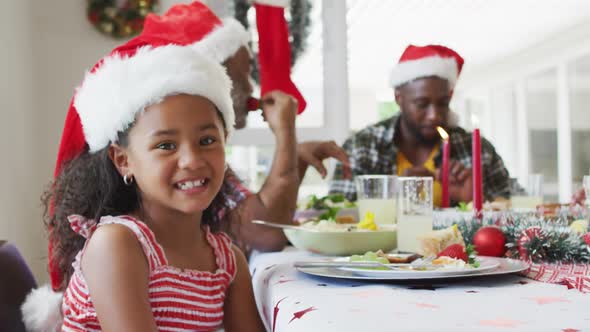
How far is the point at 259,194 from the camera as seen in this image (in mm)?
1515

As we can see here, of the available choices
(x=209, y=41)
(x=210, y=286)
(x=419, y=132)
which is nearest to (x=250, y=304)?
(x=210, y=286)

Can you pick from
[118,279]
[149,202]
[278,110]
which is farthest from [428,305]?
[278,110]

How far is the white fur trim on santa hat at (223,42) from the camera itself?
5.80 ft

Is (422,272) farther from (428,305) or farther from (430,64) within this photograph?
(430,64)

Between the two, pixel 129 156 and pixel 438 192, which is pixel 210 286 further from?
pixel 438 192

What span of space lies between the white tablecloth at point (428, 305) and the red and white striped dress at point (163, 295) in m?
0.18

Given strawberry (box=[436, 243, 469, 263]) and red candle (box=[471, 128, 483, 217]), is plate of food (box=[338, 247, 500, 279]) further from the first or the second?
red candle (box=[471, 128, 483, 217])

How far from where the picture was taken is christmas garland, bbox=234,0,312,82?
3.15 metres

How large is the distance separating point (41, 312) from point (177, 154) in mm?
366

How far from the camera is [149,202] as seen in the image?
107 centimetres

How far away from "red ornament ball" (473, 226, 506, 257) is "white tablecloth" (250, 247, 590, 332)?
17cm

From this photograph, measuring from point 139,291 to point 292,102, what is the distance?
2.70 feet

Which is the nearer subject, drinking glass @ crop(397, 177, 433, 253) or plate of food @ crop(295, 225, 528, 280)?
plate of food @ crop(295, 225, 528, 280)

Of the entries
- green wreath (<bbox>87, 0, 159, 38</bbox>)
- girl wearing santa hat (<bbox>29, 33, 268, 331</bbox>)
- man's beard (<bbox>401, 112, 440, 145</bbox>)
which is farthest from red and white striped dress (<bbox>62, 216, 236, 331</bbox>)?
green wreath (<bbox>87, 0, 159, 38</bbox>)
